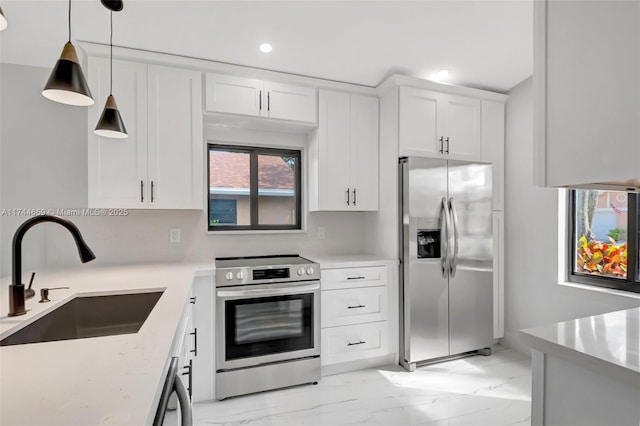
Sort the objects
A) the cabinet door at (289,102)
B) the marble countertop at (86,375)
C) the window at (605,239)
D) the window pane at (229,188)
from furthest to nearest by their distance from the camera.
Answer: the window pane at (229,188), the cabinet door at (289,102), the window at (605,239), the marble countertop at (86,375)

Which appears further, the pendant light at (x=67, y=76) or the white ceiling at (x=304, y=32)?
the white ceiling at (x=304, y=32)

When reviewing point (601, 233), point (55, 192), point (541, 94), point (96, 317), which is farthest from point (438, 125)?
point (55, 192)

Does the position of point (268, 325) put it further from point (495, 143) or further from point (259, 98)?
point (495, 143)

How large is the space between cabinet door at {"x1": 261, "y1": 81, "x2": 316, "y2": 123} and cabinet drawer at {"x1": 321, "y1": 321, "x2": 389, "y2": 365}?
183 centimetres

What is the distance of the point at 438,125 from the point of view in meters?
3.02

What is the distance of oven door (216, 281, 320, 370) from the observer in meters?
2.29

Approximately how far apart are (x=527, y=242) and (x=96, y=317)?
3.50 m

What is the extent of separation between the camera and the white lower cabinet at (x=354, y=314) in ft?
8.55

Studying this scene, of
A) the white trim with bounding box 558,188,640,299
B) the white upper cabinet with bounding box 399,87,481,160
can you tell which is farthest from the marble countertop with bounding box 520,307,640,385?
the white upper cabinet with bounding box 399,87,481,160

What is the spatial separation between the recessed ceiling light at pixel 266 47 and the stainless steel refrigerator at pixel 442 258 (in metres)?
1.41

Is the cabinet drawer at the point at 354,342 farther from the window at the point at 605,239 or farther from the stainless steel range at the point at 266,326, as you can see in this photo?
the window at the point at 605,239

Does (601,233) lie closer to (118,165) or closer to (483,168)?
(483,168)

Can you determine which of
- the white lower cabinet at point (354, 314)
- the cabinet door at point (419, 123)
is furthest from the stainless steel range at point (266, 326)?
the cabinet door at point (419, 123)

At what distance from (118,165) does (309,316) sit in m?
1.83
